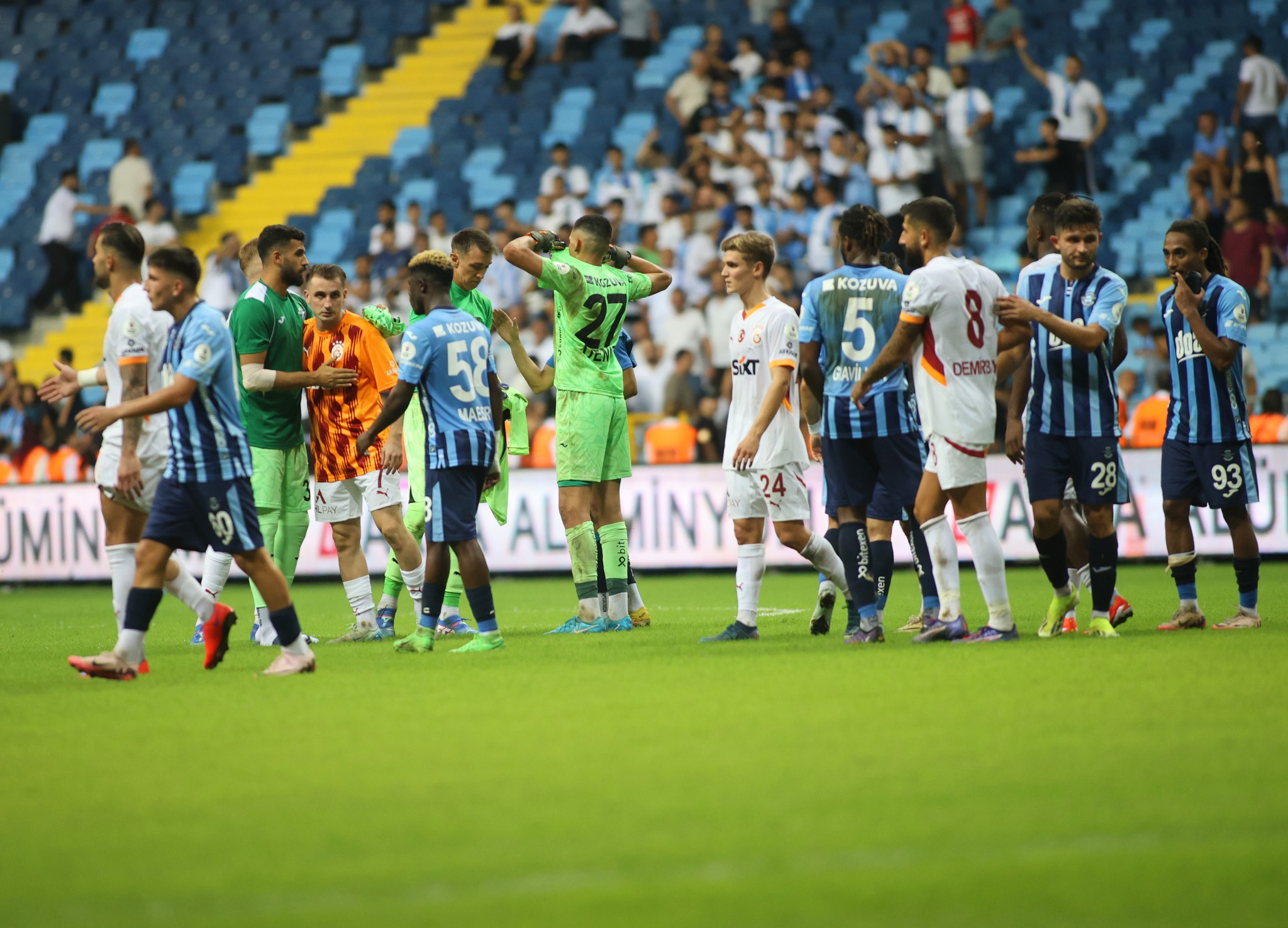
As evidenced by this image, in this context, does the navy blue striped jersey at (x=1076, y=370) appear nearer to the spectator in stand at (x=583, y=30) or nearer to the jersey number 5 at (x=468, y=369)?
the jersey number 5 at (x=468, y=369)

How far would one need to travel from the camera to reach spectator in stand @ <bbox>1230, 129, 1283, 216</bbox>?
54.6 ft

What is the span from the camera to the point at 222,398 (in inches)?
267

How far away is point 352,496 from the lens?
923cm

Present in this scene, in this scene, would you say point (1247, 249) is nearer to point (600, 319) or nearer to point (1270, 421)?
point (1270, 421)

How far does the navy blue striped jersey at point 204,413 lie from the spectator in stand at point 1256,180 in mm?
13285

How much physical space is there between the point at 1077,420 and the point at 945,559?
1063 mm

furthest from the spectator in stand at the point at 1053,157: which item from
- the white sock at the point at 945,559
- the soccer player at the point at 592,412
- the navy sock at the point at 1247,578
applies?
the white sock at the point at 945,559

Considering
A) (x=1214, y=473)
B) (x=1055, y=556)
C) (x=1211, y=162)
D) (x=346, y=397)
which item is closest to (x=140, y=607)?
(x=346, y=397)

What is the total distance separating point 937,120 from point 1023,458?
11.5 meters

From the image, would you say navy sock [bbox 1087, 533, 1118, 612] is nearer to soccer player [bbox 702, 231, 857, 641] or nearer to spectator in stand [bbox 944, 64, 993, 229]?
soccer player [bbox 702, 231, 857, 641]

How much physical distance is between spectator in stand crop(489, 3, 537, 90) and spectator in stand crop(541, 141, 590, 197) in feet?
10.2

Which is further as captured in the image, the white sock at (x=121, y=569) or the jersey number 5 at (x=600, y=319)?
the jersey number 5 at (x=600, y=319)

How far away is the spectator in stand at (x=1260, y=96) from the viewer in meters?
17.7

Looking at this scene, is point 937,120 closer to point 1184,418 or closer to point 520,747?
point 1184,418
